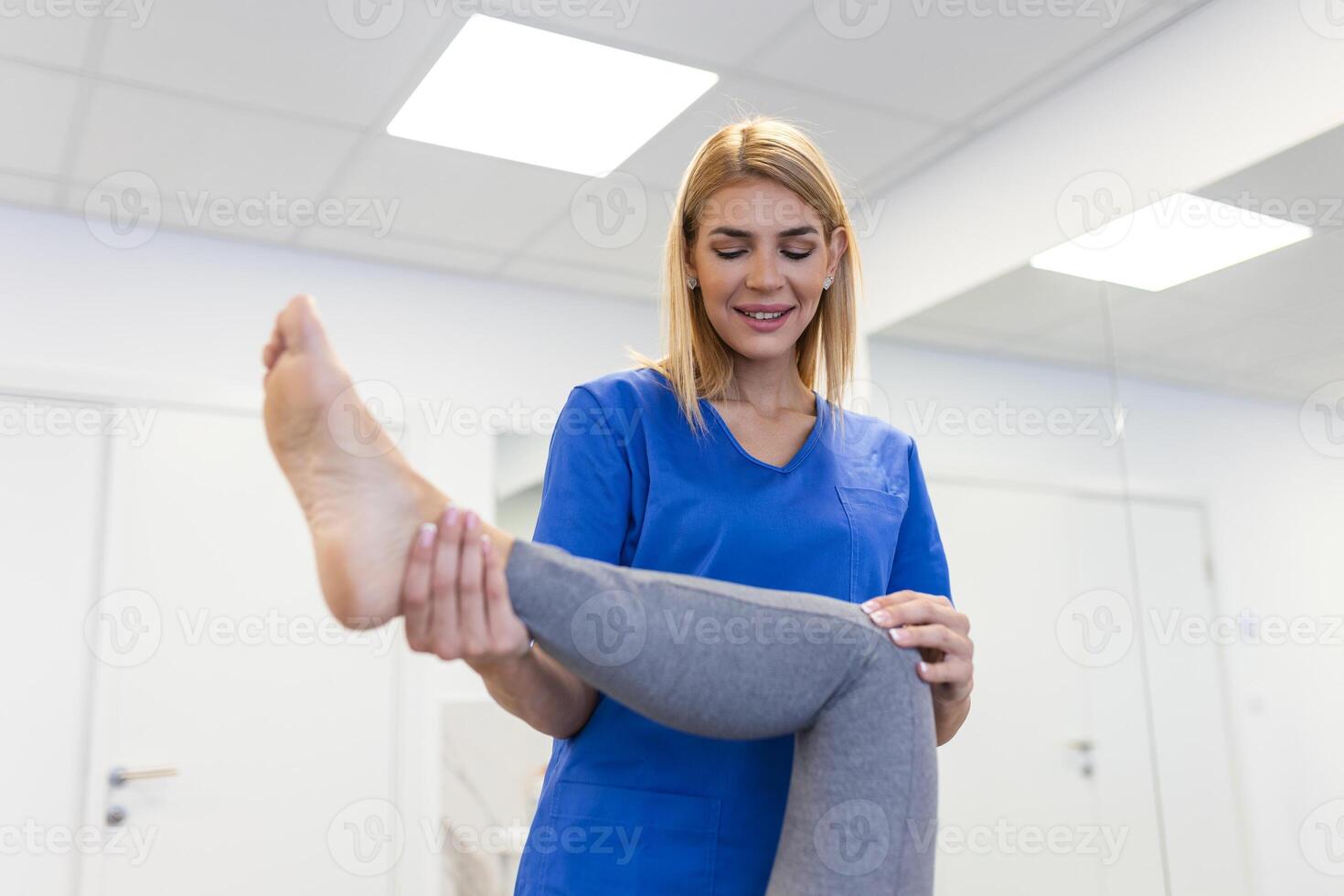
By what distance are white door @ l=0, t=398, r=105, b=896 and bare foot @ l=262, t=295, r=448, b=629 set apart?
273 centimetres

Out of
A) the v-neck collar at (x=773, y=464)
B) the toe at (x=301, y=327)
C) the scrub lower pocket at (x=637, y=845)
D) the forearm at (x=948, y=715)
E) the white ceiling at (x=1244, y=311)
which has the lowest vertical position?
the scrub lower pocket at (x=637, y=845)

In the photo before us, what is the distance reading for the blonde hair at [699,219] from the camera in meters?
1.15

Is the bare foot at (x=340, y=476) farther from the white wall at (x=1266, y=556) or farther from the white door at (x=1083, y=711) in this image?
the white door at (x=1083, y=711)

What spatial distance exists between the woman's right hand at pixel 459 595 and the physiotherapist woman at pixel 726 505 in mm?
66

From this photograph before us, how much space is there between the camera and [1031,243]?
9.93ft

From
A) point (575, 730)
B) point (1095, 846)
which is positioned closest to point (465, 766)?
point (1095, 846)

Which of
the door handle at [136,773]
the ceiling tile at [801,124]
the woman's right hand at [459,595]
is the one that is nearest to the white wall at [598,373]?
the ceiling tile at [801,124]

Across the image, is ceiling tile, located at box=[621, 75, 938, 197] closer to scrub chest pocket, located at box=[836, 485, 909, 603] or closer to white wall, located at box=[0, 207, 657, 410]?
white wall, located at box=[0, 207, 657, 410]

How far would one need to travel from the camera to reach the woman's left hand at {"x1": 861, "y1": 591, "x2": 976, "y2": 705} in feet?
3.09

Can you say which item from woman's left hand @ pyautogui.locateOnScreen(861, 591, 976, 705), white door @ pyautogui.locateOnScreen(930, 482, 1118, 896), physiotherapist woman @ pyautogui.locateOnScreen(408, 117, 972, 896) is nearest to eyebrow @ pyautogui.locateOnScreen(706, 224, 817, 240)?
physiotherapist woman @ pyautogui.locateOnScreen(408, 117, 972, 896)

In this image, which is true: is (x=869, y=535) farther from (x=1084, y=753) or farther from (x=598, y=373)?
(x=598, y=373)

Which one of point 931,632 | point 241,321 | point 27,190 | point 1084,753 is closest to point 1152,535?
point 1084,753

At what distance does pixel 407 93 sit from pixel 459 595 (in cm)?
230

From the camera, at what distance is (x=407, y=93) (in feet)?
9.25
